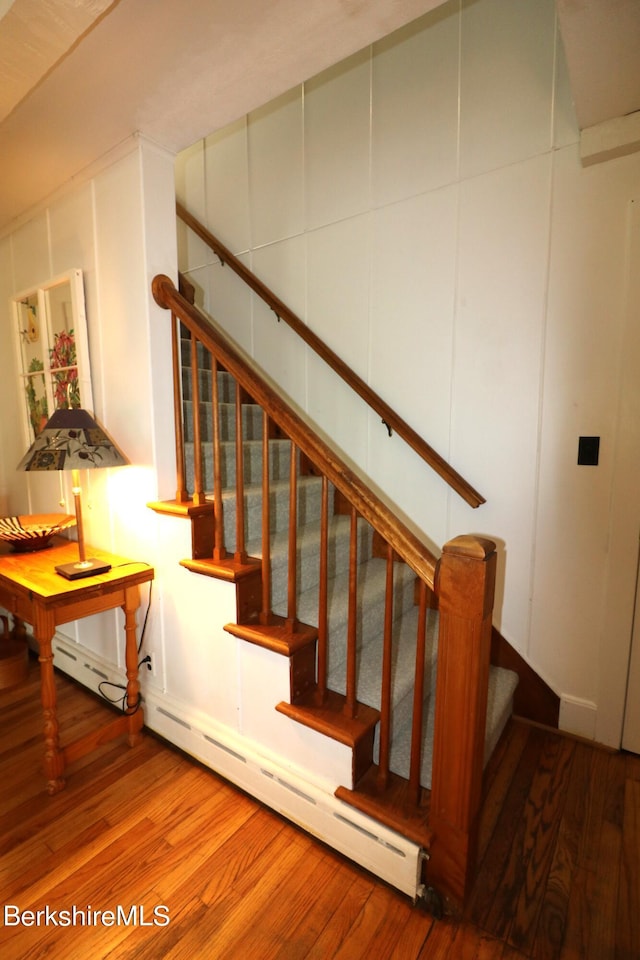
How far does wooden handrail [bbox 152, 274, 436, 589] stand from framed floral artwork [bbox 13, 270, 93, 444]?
51 cm

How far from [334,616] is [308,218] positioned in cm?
215

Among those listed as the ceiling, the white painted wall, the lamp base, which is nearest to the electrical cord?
the lamp base

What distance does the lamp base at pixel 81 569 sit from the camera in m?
1.58

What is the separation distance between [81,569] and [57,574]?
0.39 feet

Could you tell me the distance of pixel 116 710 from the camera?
2008 mm

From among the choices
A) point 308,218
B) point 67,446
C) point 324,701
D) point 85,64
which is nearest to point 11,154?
point 85,64

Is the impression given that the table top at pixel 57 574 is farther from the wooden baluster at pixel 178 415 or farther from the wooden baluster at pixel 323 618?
the wooden baluster at pixel 323 618

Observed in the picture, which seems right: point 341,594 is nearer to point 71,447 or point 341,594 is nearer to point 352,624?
point 352,624

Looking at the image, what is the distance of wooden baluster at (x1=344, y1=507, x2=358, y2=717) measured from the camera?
123cm

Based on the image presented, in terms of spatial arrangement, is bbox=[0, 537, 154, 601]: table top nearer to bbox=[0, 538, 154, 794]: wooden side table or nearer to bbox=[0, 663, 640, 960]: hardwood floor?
bbox=[0, 538, 154, 794]: wooden side table

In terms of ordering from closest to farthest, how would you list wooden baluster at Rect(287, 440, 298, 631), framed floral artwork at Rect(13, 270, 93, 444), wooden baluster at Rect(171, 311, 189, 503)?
wooden baluster at Rect(287, 440, 298, 631)
wooden baluster at Rect(171, 311, 189, 503)
framed floral artwork at Rect(13, 270, 93, 444)

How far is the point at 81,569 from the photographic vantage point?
5.27ft

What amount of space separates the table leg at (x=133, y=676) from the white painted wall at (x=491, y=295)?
4.35 feet

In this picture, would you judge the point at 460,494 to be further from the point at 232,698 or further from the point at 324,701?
the point at 232,698
